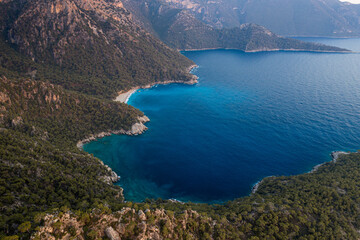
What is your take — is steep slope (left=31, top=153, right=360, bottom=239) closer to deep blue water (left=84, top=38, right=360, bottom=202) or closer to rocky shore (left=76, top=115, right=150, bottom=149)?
deep blue water (left=84, top=38, right=360, bottom=202)

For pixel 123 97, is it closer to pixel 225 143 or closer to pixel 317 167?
pixel 225 143

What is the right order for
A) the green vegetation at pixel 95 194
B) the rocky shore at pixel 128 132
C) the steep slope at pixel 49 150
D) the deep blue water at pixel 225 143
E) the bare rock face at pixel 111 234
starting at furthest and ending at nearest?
the rocky shore at pixel 128 132 → the deep blue water at pixel 225 143 → the steep slope at pixel 49 150 → the green vegetation at pixel 95 194 → the bare rock face at pixel 111 234

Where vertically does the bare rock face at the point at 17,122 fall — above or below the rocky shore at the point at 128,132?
above

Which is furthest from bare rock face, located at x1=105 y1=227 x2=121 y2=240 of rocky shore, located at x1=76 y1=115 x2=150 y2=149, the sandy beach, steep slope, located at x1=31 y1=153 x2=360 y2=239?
the sandy beach

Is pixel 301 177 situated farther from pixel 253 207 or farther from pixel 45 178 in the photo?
pixel 45 178

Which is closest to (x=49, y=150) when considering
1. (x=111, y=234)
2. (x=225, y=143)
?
(x=111, y=234)

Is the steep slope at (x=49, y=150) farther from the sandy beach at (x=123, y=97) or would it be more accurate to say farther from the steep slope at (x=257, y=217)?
the sandy beach at (x=123, y=97)

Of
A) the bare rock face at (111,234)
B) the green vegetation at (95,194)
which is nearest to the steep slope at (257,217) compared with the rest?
the bare rock face at (111,234)
